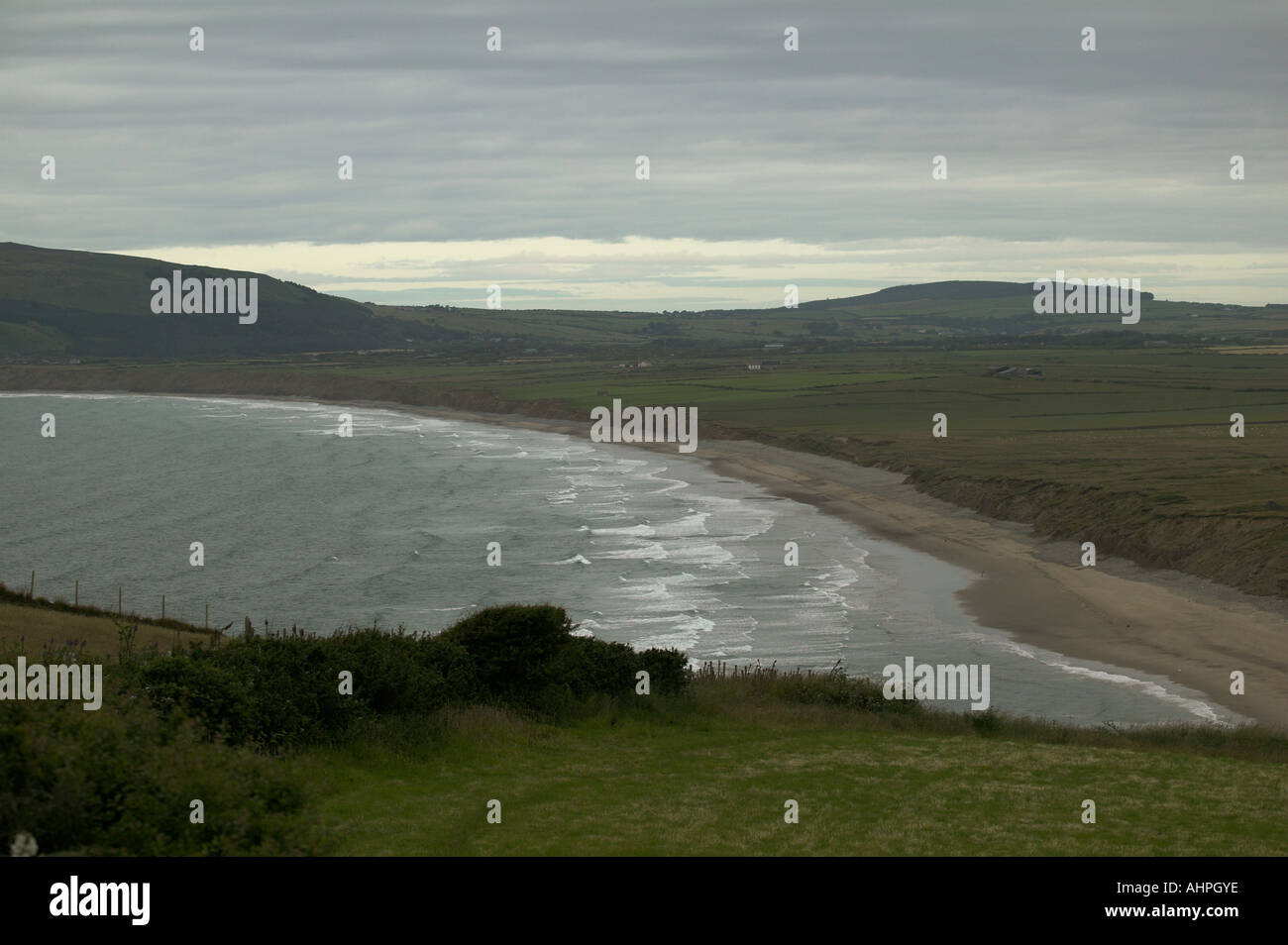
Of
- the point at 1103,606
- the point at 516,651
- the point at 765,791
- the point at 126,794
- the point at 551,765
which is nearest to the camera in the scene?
the point at 126,794

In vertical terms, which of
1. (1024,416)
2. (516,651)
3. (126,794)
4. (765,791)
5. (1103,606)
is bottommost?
(1103,606)

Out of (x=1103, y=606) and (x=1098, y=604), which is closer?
(x=1103, y=606)

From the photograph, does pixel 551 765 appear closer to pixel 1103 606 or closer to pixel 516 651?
pixel 516 651

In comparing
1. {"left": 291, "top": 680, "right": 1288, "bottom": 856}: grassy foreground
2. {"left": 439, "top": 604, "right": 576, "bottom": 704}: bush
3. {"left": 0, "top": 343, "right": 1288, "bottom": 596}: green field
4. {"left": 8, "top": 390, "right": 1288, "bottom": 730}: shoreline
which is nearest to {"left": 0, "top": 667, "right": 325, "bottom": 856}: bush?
{"left": 291, "top": 680, "right": 1288, "bottom": 856}: grassy foreground

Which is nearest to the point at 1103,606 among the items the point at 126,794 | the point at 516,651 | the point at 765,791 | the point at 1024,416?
the point at 516,651

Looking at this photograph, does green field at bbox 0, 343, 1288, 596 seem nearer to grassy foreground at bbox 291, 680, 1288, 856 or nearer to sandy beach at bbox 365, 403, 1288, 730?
sandy beach at bbox 365, 403, 1288, 730

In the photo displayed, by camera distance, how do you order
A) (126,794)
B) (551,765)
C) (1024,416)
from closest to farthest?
1. (126,794)
2. (551,765)
3. (1024,416)
